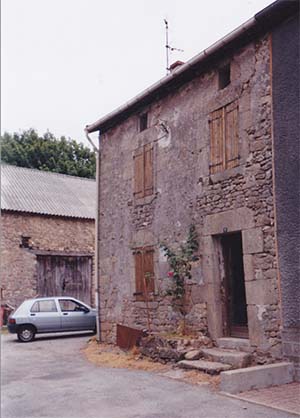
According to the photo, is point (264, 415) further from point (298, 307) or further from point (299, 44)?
point (299, 44)

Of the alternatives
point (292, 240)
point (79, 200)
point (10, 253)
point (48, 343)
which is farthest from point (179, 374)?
point (79, 200)

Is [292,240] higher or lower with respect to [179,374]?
higher

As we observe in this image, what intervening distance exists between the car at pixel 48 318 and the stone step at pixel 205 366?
17.3 ft

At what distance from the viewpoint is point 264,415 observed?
4598 millimetres

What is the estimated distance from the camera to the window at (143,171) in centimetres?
943

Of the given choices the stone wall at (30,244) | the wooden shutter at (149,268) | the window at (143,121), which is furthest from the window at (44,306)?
the window at (143,121)

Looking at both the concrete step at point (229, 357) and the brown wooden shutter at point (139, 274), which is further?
the brown wooden shutter at point (139, 274)

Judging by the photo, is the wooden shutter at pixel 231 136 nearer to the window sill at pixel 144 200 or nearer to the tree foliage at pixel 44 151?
the window sill at pixel 144 200

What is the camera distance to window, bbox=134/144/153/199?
9430 millimetres

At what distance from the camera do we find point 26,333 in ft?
38.0

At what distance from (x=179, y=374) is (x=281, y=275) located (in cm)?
187

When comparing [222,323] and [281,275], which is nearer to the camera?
[281,275]

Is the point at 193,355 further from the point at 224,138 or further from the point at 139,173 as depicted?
the point at 139,173

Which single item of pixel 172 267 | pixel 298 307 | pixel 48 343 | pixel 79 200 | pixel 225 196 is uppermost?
pixel 79 200
